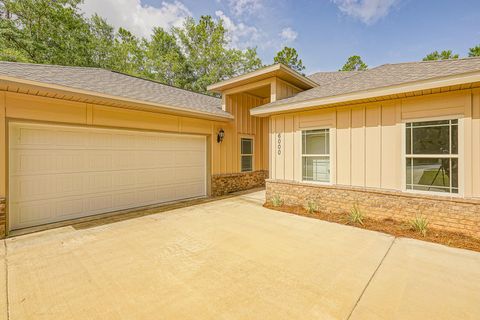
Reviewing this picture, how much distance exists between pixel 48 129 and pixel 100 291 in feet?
14.5

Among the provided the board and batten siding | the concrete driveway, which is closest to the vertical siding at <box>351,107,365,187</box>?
the board and batten siding

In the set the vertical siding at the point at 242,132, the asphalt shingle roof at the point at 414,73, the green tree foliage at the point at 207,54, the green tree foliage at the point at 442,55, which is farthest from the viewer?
the green tree foliage at the point at 442,55

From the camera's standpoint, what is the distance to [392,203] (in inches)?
199

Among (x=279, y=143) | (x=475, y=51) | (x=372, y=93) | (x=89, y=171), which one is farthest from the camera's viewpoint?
(x=475, y=51)

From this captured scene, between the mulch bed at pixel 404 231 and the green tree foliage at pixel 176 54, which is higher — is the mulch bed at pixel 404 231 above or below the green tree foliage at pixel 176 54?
below

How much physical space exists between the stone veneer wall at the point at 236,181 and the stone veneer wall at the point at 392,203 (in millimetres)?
2628

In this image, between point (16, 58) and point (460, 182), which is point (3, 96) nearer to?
point (460, 182)

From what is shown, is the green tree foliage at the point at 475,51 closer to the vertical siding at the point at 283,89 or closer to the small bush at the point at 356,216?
the vertical siding at the point at 283,89

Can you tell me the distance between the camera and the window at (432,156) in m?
4.46

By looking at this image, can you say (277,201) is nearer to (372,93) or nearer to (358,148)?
(358,148)

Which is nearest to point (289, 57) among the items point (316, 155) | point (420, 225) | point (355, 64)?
point (355, 64)

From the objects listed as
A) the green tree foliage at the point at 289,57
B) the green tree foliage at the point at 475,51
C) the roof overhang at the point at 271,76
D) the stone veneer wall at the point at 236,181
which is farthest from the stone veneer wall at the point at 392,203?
the green tree foliage at the point at 475,51

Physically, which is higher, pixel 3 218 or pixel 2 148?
pixel 2 148

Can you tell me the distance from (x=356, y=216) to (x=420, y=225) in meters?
1.19
